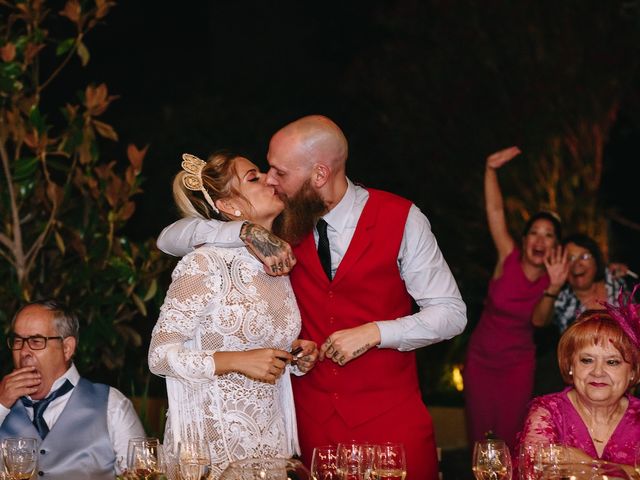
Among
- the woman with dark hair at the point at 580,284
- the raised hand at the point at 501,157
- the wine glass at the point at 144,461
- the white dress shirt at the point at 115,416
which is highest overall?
the raised hand at the point at 501,157

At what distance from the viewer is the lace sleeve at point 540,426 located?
129 inches

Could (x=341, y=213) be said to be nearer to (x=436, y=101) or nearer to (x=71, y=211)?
(x=71, y=211)

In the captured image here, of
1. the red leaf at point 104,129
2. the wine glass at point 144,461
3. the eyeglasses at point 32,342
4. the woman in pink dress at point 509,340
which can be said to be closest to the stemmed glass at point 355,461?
the wine glass at point 144,461

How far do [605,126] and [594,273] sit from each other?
3.97m

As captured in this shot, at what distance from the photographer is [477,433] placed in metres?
5.97

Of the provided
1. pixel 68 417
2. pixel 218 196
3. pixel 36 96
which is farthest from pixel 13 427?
pixel 36 96

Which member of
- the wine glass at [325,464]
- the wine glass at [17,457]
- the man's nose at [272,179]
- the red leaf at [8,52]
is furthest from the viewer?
the red leaf at [8,52]

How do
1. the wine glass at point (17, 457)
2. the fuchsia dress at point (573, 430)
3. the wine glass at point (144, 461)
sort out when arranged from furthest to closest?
the fuchsia dress at point (573, 430) → the wine glass at point (17, 457) → the wine glass at point (144, 461)

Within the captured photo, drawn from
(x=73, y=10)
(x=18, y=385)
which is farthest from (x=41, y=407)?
(x=73, y=10)

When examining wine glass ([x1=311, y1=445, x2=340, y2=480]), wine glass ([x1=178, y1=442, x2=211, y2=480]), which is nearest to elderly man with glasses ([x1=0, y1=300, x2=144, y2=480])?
wine glass ([x1=178, y1=442, x2=211, y2=480])

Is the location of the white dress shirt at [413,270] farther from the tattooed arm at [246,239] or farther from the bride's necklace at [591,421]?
the bride's necklace at [591,421]

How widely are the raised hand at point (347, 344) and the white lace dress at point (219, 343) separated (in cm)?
18

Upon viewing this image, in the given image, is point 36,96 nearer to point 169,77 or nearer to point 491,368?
point 491,368

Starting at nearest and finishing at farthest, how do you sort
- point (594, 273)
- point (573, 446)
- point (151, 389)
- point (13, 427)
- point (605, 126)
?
point (573, 446) → point (13, 427) → point (594, 273) → point (151, 389) → point (605, 126)
